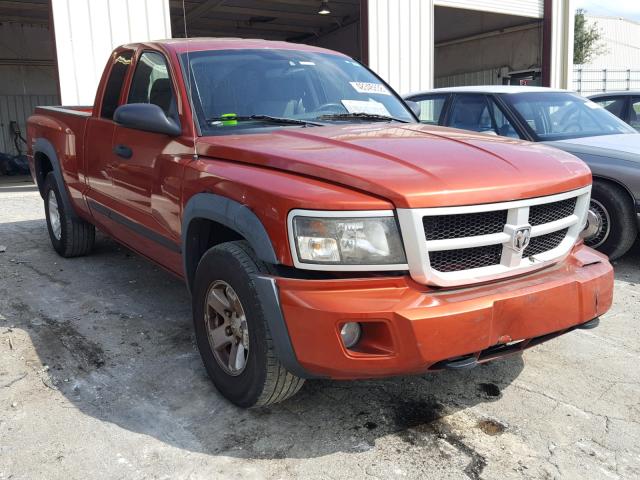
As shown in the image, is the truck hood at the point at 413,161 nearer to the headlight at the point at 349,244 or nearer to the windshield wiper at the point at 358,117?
the headlight at the point at 349,244

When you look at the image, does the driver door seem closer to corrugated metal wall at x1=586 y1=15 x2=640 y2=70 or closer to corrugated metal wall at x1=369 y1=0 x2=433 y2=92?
corrugated metal wall at x1=369 y1=0 x2=433 y2=92

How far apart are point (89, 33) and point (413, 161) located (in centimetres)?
873

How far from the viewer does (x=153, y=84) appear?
3.82 meters

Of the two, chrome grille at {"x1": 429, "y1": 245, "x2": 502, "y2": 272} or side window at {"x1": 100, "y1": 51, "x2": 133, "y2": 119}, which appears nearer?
chrome grille at {"x1": 429, "y1": 245, "x2": 502, "y2": 272}

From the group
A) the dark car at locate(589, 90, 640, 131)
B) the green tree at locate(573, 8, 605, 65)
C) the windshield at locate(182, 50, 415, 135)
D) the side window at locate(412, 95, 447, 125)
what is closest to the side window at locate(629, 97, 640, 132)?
the dark car at locate(589, 90, 640, 131)

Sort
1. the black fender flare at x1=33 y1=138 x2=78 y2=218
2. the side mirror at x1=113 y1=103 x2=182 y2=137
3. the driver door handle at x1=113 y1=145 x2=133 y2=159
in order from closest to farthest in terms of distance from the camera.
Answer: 1. the side mirror at x1=113 y1=103 x2=182 y2=137
2. the driver door handle at x1=113 y1=145 x2=133 y2=159
3. the black fender flare at x1=33 y1=138 x2=78 y2=218

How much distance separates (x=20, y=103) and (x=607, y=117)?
807 inches

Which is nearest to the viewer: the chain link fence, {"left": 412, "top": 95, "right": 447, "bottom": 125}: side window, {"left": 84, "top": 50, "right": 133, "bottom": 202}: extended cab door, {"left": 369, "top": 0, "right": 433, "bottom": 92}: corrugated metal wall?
{"left": 84, "top": 50, "right": 133, "bottom": 202}: extended cab door

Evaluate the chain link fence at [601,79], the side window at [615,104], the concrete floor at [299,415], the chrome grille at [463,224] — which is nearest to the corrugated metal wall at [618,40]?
the chain link fence at [601,79]

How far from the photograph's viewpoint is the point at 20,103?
21.2 metres

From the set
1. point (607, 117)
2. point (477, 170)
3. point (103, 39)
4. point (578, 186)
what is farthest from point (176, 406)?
point (103, 39)

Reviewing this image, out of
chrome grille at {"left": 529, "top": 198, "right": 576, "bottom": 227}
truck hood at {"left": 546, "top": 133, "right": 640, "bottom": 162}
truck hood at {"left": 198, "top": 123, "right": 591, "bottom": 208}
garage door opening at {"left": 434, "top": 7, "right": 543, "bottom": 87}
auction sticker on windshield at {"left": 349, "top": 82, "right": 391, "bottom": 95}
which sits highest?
garage door opening at {"left": 434, "top": 7, "right": 543, "bottom": 87}

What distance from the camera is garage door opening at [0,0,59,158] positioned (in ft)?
67.4

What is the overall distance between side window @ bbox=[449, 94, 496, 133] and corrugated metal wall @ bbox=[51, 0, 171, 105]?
612 centimetres
